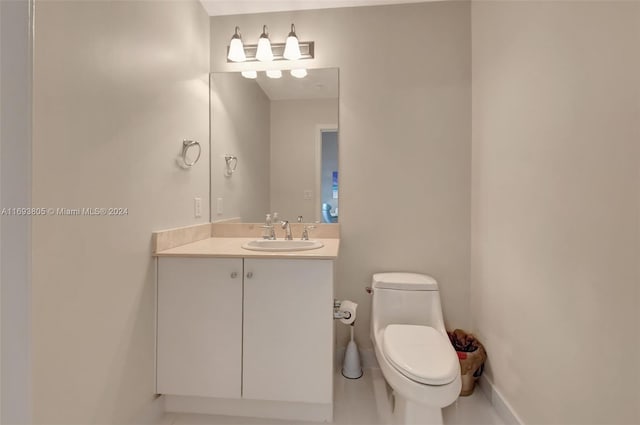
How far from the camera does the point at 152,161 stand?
1359mm

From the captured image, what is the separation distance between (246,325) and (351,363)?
0.79 metres

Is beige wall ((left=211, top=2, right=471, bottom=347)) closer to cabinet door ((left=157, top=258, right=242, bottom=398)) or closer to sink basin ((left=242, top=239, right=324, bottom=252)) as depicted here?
sink basin ((left=242, top=239, right=324, bottom=252))

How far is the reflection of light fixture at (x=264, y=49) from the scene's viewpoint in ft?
6.06

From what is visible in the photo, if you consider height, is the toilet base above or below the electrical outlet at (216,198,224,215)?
below

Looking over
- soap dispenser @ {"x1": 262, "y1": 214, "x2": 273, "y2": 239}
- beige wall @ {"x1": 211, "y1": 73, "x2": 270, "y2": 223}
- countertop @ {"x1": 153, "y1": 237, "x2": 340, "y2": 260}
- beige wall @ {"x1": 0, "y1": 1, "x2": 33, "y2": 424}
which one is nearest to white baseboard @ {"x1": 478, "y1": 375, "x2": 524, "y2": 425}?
countertop @ {"x1": 153, "y1": 237, "x2": 340, "y2": 260}

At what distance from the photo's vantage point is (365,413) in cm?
149

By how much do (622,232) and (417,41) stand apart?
5.15ft

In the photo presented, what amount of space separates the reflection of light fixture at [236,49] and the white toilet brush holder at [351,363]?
6.07ft

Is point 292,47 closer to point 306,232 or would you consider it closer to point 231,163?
point 231,163

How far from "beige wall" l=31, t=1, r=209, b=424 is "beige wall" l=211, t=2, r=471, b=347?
99cm

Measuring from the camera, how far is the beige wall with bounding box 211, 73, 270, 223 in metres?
1.98

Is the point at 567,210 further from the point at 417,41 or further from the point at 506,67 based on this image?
the point at 417,41

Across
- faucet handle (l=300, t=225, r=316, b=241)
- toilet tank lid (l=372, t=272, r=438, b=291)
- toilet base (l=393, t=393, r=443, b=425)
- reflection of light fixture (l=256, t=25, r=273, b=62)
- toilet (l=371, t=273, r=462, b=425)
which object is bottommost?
toilet base (l=393, t=393, r=443, b=425)

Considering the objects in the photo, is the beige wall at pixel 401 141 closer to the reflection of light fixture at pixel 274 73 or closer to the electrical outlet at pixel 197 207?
the reflection of light fixture at pixel 274 73
